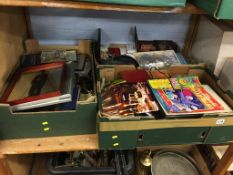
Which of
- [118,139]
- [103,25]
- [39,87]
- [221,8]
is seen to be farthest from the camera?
[103,25]

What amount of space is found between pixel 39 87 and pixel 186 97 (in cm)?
65

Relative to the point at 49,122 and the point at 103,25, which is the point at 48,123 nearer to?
the point at 49,122

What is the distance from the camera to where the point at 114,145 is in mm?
922

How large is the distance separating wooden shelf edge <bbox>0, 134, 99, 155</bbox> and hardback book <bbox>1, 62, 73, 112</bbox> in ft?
0.57

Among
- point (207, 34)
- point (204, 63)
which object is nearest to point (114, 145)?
point (204, 63)

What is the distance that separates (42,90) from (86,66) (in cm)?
28

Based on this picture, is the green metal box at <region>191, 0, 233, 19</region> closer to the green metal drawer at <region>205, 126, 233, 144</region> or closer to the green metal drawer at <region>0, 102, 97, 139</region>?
the green metal drawer at <region>205, 126, 233, 144</region>

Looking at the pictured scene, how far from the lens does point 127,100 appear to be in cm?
95

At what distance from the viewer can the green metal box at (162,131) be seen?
0.86m

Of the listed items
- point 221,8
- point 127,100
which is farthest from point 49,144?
point 221,8

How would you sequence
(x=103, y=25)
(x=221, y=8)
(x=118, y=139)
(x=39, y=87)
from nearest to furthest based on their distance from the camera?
(x=221, y=8)
(x=118, y=139)
(x=39, y=87)
(x=103, y=25)

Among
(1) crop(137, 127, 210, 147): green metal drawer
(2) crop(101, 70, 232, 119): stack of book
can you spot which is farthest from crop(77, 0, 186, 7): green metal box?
(1) crop(137, 127, 210, 147): green metal drawer

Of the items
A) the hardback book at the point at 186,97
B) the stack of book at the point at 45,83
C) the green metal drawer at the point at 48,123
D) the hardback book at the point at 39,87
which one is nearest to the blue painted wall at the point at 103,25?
the stack of book at the point at 45,83

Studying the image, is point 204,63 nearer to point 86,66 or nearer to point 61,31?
point 86,66
